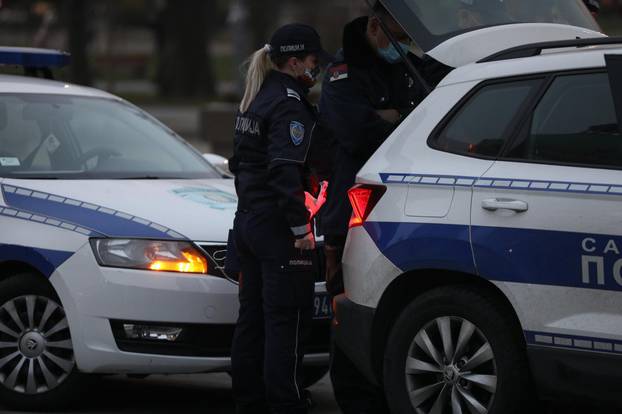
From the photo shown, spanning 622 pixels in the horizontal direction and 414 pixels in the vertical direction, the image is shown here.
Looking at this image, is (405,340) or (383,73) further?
(383,73)

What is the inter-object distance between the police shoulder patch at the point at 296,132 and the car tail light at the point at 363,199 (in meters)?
0.37

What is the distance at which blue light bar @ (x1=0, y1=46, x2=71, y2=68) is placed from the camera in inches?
314

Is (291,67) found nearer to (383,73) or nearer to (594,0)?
(383,73)

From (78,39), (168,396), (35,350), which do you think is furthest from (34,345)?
(78,39)

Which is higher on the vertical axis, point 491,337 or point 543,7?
point 543,7

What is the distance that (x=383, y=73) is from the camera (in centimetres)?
612

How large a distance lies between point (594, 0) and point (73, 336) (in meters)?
3.61

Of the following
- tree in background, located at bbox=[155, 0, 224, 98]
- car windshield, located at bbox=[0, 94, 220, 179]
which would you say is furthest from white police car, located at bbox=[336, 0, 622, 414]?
tree in background, located at bbox=[155, 0, 224, 98]

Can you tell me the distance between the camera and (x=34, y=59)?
320 inches

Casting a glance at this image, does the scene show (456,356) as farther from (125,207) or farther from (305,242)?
(125,207)

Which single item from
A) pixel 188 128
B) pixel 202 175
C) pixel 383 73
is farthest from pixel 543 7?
pixel 188 128

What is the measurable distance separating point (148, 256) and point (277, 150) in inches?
35.9

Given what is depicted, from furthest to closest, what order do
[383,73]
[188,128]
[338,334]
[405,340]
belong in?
[188,128] < [383,73] < [338,334] < [405,340]

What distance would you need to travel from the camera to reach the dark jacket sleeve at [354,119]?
A: 582 centimetres
